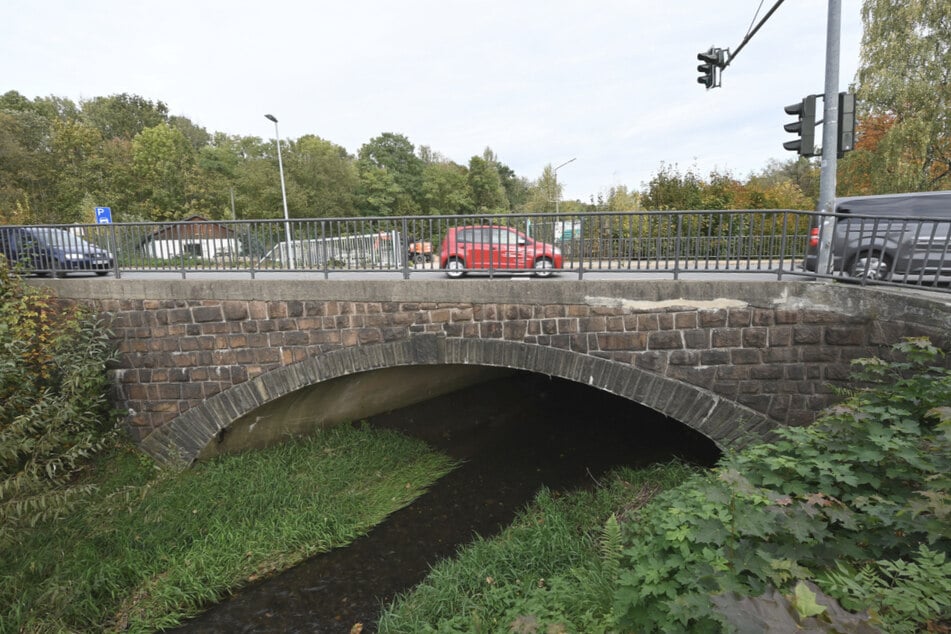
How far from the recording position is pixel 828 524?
109 inches

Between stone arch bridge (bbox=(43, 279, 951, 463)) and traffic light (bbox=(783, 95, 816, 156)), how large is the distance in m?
2.66

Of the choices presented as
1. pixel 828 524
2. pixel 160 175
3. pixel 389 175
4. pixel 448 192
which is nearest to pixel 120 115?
pixel 160 175

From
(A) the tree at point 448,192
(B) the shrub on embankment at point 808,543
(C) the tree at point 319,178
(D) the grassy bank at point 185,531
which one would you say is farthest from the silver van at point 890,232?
(A) the tree at point 448,192

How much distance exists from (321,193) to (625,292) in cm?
3055

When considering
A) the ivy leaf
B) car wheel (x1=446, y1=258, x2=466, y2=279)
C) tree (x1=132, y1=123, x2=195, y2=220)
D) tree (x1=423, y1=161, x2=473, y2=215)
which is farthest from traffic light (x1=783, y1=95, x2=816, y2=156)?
tree (x1=423, y1=161, x2=473, y2=215)

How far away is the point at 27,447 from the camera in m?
4.47

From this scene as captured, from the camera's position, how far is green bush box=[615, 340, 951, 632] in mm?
2236

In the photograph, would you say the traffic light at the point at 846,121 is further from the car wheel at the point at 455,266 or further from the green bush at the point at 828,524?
the car wheel at the point at 455,266

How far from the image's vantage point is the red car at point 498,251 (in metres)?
5.74

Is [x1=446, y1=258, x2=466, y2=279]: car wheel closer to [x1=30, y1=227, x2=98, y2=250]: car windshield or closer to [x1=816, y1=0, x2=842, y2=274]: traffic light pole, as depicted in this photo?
[x1=816, y1=0, x2=842, y2=274]: traffic light pole

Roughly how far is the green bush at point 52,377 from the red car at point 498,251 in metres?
4.45

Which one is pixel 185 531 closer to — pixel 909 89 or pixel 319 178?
pixel 909 89

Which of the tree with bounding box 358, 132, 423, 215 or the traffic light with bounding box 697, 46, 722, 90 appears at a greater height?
the tree with bounding box 358, 132, 423, 215

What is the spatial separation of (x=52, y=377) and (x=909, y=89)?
75.2ft
